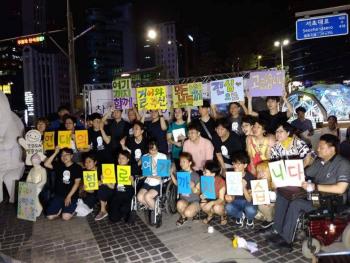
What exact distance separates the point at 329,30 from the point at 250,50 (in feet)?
45.6

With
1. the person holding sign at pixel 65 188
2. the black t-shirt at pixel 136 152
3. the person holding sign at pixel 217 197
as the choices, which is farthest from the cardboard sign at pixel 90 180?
the person holding sign at pixel 217 197

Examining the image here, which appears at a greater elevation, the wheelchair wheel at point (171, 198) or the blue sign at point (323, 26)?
the blue sign at point (323, 26)

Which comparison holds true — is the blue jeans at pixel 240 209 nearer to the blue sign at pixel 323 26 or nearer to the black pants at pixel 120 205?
the black pants at pixel 120 205

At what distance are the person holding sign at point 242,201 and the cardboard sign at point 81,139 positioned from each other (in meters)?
4.07

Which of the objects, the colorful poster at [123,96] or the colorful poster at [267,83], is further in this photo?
the colorful poster at [123,96]

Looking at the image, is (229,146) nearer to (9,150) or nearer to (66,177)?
(66,177)

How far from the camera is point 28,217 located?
7559 millimetres

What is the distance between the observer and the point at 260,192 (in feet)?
19.9

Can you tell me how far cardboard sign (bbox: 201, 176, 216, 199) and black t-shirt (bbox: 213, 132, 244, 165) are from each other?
3.14 ft

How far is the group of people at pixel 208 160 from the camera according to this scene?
18.3ft

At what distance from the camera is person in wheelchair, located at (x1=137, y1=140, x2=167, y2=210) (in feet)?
22.6

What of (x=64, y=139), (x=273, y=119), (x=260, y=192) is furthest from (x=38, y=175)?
(x=273, y=119)

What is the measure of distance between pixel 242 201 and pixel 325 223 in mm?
1750

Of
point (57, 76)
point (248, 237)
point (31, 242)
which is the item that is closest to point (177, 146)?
point (248, 237)
